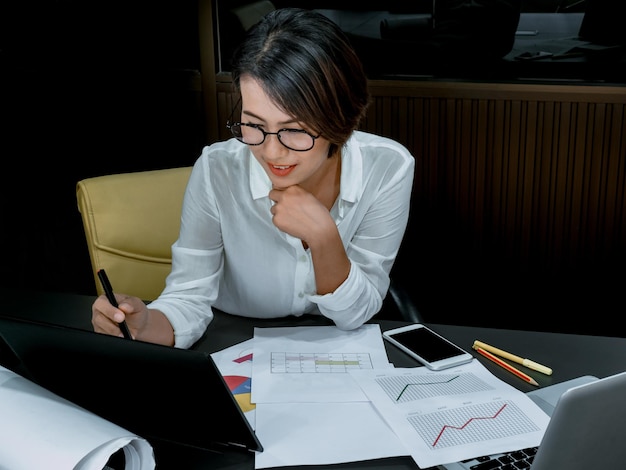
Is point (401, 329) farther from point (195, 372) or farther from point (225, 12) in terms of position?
point (225, 12)

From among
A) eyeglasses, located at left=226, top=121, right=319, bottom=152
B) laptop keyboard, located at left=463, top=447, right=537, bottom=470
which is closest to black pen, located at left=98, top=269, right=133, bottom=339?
eyeglasses, located at left=226, top=121, right=319, bottom=152

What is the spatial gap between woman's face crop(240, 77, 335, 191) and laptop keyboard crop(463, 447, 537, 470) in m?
0.61

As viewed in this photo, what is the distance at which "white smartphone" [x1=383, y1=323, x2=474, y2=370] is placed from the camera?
4.33 feet

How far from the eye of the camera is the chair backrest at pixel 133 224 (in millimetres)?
1840

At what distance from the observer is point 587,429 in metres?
0.81

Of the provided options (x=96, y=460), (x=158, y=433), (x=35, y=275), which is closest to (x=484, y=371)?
(x=158, y=433)

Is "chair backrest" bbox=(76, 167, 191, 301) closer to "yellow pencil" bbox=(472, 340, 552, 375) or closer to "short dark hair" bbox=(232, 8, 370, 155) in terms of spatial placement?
"short dark hair" bbox=(232, 8, 370, 155)

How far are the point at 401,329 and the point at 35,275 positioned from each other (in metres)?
1.99

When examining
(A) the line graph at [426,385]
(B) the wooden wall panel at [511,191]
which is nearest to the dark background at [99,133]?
(B) the wooden wall panel at [511,191]

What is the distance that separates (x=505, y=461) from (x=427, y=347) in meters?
0.35

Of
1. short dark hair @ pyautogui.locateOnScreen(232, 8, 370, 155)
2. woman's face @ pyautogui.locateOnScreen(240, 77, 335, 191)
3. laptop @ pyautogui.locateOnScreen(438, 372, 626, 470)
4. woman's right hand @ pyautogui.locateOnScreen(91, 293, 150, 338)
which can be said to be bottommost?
woman's right hand @ pyautogui.locateOnScreen(91, 293, 150, 338)

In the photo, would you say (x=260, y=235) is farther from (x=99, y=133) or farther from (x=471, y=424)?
(x=99, y=133)

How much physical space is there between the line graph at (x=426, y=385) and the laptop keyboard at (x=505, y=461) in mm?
170

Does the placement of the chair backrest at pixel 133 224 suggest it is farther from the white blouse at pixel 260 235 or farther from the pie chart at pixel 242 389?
the pie chart at pixel 242 389
